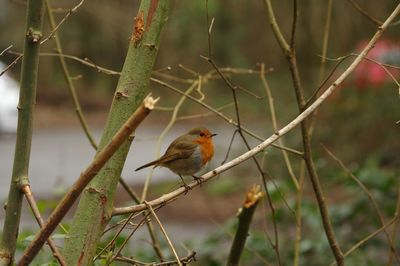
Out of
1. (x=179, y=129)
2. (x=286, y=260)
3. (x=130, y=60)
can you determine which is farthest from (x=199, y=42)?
(x=130, y=60)

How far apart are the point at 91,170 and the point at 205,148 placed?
8.82 ft

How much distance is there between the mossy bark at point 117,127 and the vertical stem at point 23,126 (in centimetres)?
21

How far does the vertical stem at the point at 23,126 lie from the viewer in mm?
1613

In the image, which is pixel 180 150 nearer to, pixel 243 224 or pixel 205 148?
pixel 205 148

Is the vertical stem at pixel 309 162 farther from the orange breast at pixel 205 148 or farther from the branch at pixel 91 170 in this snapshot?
the orange breast at pixel 205 148

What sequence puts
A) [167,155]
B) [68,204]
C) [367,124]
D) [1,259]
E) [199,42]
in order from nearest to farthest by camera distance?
[68,204]
[1,259]
[167,155]
[367,124]
[199,42]

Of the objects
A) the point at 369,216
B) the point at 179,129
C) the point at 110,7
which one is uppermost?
the point at 110,7

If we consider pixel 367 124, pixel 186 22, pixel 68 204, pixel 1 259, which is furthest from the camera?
pixel 186 22

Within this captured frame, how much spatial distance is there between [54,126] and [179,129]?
3496mm

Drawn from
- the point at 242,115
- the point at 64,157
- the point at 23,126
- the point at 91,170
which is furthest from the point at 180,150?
the point at 242,115

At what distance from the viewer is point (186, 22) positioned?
15141mm

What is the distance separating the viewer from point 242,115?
1385 centimetres

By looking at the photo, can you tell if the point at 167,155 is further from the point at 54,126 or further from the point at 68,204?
the point at 54,126

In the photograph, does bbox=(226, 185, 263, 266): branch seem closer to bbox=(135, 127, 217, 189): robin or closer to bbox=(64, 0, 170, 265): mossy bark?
bbox=(64, 0, 170, 265): mossy bark
